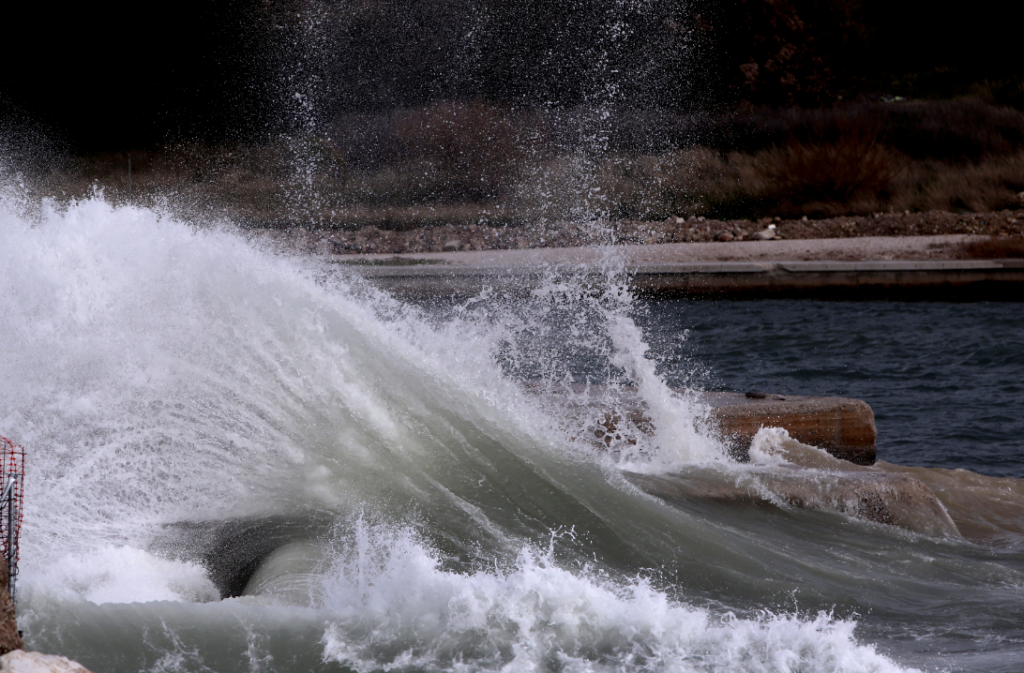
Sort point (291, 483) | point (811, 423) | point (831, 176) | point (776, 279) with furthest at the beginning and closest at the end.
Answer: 1. point (831, 176)
2. point (776, 279)
3. point (811, 423)
4. point (291, 483)

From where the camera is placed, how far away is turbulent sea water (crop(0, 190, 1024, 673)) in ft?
8.48

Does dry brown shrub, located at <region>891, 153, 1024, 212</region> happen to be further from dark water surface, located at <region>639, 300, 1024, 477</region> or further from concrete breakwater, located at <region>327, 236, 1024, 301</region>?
dark water surface, located at <region>639, 300, 1024, 477</region>

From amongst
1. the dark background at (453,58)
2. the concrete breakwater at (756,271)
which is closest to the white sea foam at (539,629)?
the concrete breakwater at (756,271)

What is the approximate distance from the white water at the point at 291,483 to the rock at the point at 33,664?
359 millimetres

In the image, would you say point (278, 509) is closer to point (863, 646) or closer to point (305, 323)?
point (305, 323)

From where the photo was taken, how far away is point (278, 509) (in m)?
3.38

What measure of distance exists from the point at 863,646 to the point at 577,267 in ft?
26.0

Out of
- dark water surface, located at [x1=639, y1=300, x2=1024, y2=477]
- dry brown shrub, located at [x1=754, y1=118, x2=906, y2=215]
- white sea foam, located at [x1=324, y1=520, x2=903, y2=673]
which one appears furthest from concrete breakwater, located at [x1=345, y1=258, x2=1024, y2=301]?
white sea foam, located at [x1=324, y1=520, x2=903, y2=673]

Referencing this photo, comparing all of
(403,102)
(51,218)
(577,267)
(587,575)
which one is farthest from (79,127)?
(587,575)

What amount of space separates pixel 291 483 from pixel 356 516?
33 centimetres

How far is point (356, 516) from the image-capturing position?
3242 millimetres

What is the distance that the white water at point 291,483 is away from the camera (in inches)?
101

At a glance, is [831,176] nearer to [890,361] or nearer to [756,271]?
[756,271]

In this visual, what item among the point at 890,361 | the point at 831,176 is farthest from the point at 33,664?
the point at 831,176
